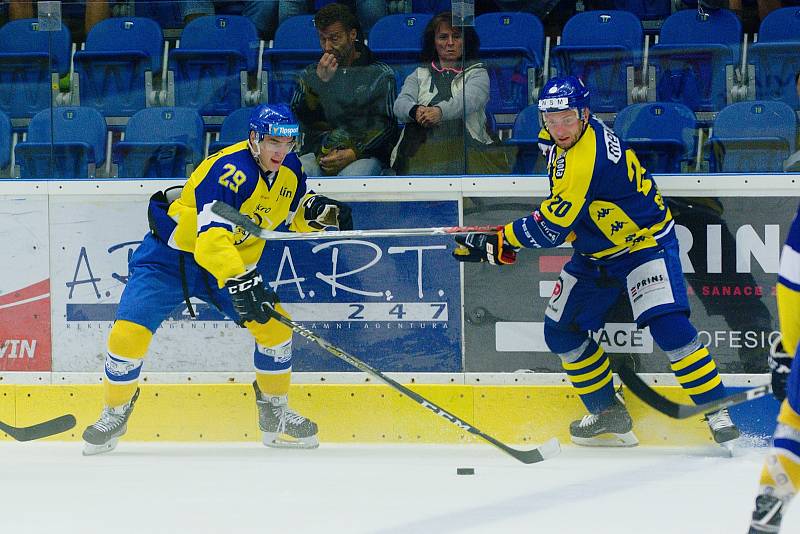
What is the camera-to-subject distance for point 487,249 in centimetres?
398

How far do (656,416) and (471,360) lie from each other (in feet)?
2.38

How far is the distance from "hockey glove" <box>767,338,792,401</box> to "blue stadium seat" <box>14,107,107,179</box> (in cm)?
286

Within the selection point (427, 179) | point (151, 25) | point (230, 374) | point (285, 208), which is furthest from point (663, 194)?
point (151, 25)

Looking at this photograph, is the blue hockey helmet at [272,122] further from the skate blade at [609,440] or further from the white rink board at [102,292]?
the skate blade at [609,440]

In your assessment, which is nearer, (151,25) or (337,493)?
(337,493)

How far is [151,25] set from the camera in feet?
15.1

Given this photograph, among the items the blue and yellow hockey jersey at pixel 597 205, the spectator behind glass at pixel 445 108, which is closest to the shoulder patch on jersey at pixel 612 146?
the blue and yellow hockey jersey at pixel 597 205

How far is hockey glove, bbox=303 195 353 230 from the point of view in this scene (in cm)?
429

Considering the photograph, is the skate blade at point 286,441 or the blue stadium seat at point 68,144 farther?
the blue stadium seat at point 68,144

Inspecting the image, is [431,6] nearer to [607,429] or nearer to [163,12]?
[163,12]

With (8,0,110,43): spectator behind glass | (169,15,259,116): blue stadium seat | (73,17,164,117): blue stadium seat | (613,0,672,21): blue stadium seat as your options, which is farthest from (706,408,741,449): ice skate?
(8,0,110,43): spectator behind glass

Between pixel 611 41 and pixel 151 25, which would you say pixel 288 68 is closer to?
pixel 151 25

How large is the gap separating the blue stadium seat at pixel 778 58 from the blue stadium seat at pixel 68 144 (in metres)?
2.53

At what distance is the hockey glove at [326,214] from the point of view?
4.29 metres
